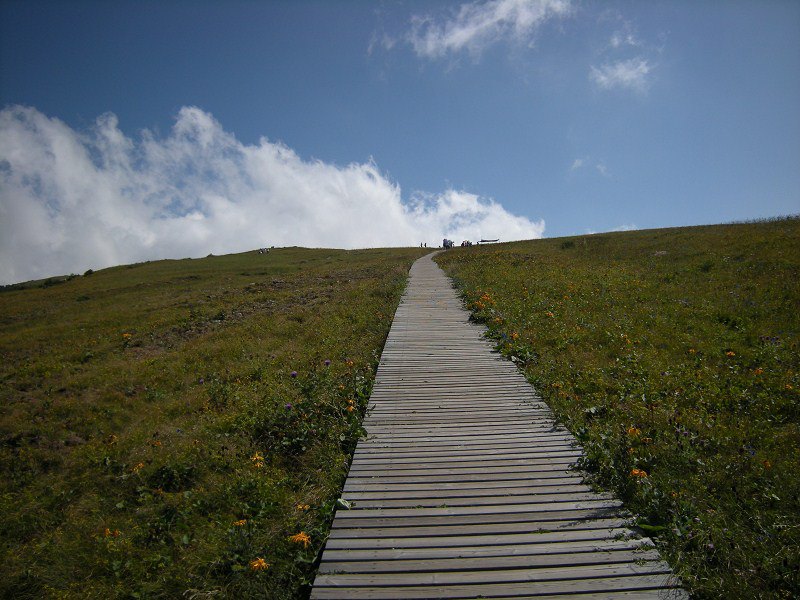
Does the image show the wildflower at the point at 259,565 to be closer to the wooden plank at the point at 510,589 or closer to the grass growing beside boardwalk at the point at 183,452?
the grass growing beside boardwalk at the point at 183,452

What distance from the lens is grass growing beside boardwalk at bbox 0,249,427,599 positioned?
16.9 ft

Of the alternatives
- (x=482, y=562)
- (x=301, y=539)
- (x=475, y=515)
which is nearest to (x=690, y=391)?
(x=475, y=515)

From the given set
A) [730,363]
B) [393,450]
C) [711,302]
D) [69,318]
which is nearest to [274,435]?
[393,450]

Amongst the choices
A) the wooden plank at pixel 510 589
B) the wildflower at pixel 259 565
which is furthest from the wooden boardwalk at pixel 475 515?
the wildflower at pixel 259 565

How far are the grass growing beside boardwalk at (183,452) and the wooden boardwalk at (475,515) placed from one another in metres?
0.56

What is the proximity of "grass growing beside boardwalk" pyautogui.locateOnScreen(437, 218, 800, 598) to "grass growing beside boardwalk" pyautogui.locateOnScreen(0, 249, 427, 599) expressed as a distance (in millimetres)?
3941

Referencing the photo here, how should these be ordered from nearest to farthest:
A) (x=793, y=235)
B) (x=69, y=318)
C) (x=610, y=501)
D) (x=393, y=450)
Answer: (x=610, y=501) → (x=393, y=450) → (x=793, y=235) → (x=69, y=318)

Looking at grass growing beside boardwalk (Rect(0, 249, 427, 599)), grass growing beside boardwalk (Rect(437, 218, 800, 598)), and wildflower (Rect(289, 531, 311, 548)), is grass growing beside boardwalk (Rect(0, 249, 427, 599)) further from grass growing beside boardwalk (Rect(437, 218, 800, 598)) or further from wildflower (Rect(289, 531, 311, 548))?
grass growing beside boardwalk (Rect(437, 218, 800, 598))

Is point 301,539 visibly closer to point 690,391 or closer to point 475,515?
point 475,515

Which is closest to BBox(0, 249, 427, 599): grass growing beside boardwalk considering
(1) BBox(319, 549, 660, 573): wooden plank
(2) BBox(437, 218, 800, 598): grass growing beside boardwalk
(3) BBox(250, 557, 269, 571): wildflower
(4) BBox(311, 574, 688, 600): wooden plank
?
(3) BBox(250, 557, 269, 571): wildflower

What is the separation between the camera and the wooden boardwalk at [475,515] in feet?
13.5

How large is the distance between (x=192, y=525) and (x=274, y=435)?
6.82 feet

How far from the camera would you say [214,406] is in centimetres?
1008

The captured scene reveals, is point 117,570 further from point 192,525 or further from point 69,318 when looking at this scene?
point 69,318
